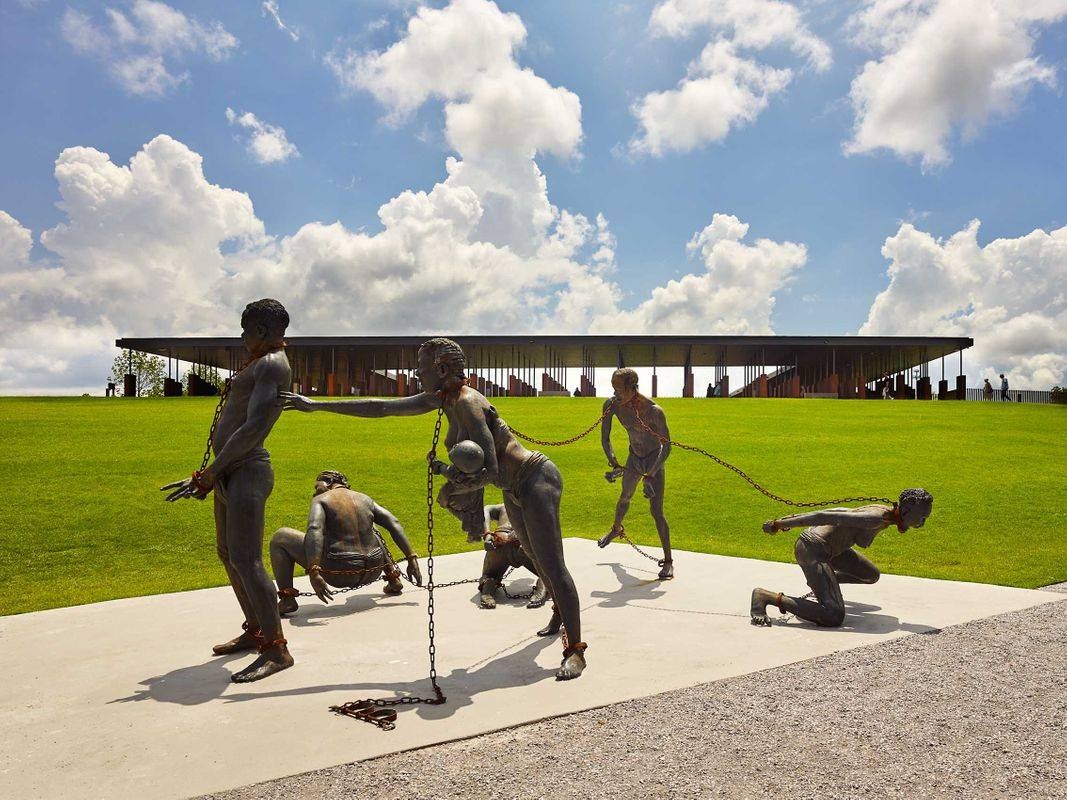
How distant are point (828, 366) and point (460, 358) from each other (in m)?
58.5

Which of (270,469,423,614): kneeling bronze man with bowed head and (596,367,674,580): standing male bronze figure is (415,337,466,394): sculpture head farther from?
(596,367,674,580): standing male bronze figure

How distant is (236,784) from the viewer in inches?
144

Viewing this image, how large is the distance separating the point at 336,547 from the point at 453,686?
107 inches

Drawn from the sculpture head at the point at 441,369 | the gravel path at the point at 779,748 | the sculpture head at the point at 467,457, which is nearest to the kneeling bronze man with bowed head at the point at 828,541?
the gravel path at the point at 779,748

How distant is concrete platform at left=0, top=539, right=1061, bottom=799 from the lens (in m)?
4.00

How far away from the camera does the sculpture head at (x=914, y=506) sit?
672cm

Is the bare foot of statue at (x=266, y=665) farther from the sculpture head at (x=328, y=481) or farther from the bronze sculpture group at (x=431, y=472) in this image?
the sculpture head at (x=328, y=481)

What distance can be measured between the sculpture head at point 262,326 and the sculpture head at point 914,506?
596 cm

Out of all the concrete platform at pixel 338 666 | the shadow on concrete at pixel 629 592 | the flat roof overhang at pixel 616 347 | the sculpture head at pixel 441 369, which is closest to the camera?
the concrete platform at pixel 338 666

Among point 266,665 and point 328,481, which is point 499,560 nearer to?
point 328,481

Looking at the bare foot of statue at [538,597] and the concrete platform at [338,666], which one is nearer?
the concrete platform at [338,666]

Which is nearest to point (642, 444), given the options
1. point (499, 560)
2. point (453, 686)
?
point (499, 560)

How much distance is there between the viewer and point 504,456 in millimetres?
5574

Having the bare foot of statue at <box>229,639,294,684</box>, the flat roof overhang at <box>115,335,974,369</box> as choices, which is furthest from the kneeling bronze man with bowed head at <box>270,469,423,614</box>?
the flat roof overhang at <box>115,335,974,369</box>
